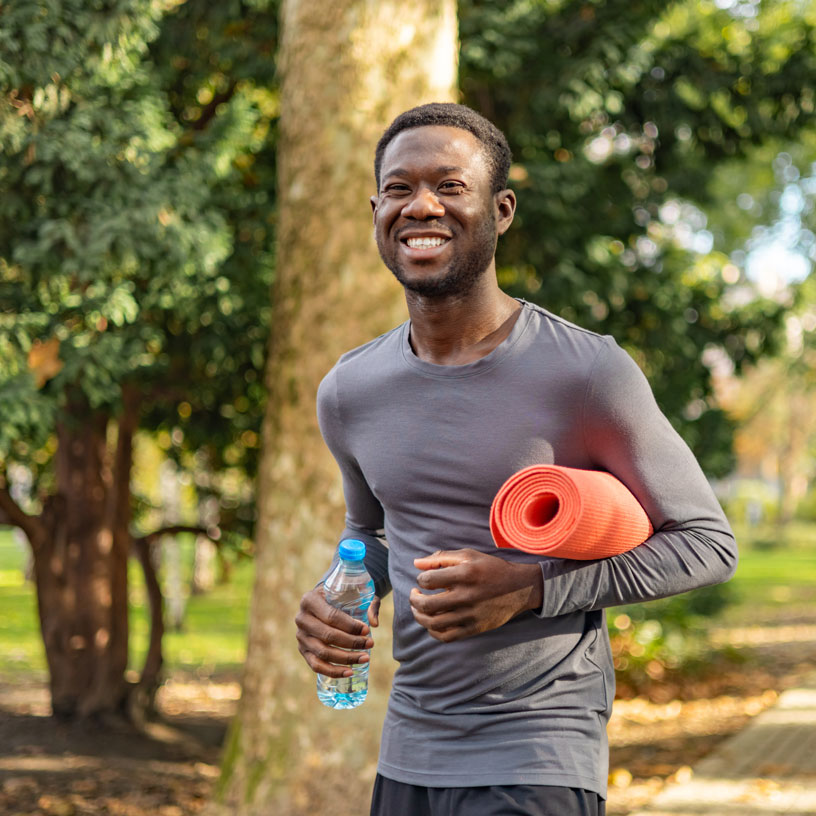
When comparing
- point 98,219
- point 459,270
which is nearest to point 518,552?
point 459,270

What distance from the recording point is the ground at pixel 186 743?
7.90 meters

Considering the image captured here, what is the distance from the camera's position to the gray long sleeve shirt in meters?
2.46

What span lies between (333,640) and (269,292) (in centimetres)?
596

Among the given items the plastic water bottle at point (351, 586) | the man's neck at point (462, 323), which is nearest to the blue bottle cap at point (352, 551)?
the plastic water bottle at point (351, 586)

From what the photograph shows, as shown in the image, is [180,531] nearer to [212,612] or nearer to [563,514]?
[563,514]

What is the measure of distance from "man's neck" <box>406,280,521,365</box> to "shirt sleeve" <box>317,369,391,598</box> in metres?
0.31

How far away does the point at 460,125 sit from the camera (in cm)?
270

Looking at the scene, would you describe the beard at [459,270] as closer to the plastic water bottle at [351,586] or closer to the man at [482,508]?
the man at [482,508]

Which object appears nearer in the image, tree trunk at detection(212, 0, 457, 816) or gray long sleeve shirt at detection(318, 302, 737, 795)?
gray long sleeve shirt at detection(318, 302, 737, 795)

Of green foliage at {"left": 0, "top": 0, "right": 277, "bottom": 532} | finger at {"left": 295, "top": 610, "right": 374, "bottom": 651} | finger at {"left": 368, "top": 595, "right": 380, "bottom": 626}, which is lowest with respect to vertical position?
finger at {"left": 295, "top": 610, "right": 374, "bottom": 651}

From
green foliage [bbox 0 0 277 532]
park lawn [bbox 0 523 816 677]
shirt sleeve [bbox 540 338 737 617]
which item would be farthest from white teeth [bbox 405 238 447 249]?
park lawn [bbox 0 523 816 677]

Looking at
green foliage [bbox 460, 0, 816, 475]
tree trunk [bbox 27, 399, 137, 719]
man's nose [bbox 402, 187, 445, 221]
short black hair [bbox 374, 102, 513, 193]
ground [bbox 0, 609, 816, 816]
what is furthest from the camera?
tree trunk [bbox 27, 399, 137, 719]

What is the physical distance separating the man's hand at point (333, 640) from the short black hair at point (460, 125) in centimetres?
103

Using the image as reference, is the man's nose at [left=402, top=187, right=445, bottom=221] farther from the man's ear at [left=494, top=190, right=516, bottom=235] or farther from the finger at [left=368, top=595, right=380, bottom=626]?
the finger at [left=368, top=595, right=380, bottom=626]
